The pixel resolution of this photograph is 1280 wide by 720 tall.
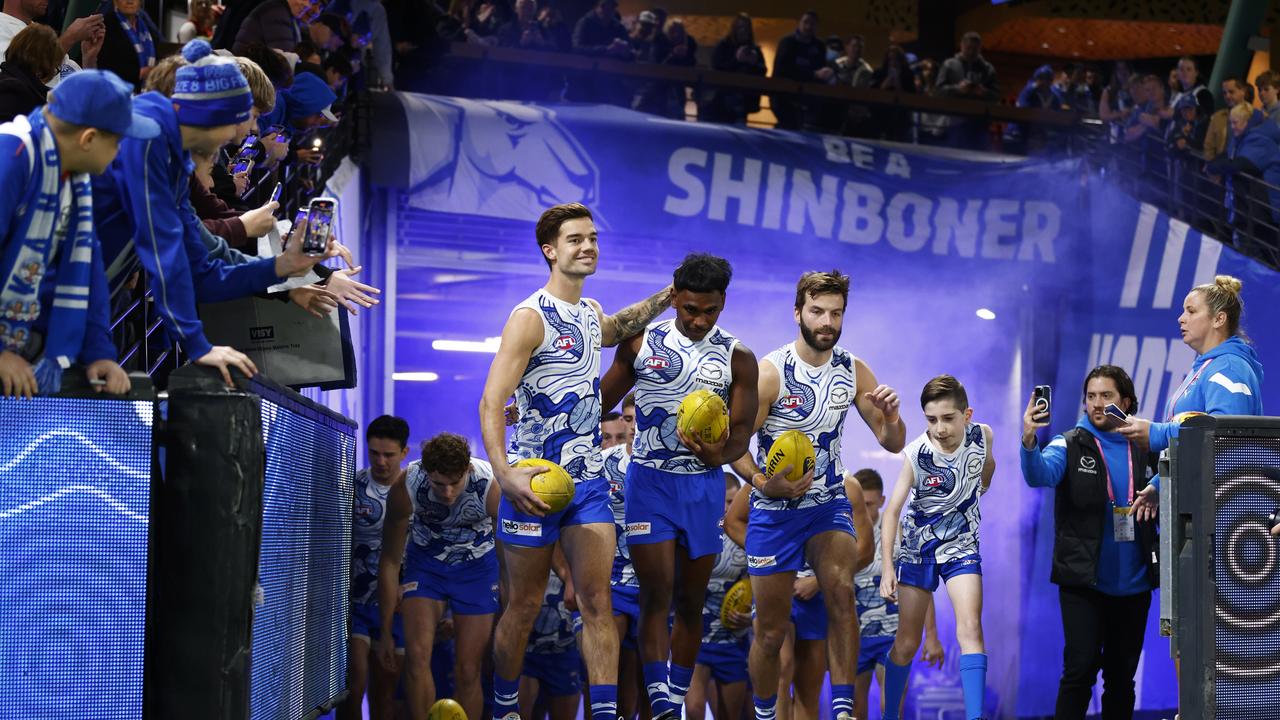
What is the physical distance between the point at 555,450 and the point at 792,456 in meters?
1.28

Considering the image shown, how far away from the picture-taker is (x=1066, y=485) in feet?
23.4

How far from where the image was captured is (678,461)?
20.2ft

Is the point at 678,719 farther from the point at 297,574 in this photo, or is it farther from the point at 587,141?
the point at 587,141

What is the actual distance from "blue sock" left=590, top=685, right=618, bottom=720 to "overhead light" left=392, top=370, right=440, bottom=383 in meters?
7.26

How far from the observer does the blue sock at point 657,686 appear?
575cm

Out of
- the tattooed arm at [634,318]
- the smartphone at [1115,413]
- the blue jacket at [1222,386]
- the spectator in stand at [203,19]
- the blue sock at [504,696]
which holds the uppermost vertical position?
the spectator in stand at [203,19]

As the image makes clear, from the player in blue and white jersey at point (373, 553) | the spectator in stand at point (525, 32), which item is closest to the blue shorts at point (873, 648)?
the player in blue and white jersey at point (373, 553)

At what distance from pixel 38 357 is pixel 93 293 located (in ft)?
0.89

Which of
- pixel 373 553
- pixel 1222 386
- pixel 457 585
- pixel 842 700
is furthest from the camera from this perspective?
pixel 373 553

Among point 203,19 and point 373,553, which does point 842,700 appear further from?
point 203,19

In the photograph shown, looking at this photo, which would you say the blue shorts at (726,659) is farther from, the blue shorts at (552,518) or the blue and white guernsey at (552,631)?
the blue shorts at (552,518)

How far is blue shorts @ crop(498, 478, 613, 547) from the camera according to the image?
5629 millimetres

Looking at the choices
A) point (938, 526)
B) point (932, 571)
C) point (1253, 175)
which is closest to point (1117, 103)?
point (1253, 175)

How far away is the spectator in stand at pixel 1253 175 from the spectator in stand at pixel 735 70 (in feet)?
15.2
